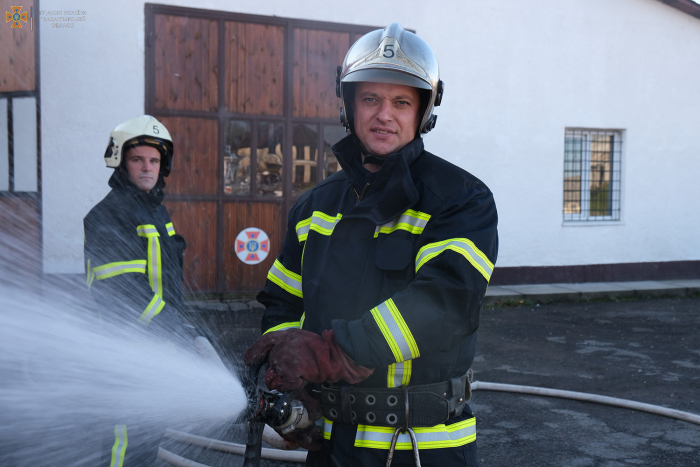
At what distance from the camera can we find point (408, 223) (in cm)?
201

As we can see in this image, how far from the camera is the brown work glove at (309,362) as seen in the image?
1820 mm

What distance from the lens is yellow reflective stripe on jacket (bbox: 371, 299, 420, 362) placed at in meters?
1.80

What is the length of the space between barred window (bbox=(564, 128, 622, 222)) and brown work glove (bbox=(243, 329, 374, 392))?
10501 millimetres

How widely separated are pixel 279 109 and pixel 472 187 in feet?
26.4

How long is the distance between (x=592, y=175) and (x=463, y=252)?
1078 centimetres

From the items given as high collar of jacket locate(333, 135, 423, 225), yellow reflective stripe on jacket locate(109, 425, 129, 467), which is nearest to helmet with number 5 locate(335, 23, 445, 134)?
high collar of jacket locate(333, 135, 423, 225)

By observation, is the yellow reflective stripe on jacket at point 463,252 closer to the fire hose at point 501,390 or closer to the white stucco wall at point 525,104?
the fire hose at point 501,390

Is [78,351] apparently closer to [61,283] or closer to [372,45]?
[372,45]

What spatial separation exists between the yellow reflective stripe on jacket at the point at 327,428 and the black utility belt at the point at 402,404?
8 cm

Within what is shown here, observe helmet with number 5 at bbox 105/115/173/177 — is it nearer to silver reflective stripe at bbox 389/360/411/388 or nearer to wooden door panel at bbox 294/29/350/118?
silver reflective stripe at bbox 389/360/411/388

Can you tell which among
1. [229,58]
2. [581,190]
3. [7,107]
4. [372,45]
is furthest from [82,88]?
[581,190]

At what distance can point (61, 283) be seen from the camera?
8547 mm

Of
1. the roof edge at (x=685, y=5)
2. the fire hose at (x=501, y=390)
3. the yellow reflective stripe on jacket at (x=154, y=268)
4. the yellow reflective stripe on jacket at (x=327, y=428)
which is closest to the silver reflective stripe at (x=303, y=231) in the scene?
the yellow reflective stripe on jacket at (x=327, y=428)

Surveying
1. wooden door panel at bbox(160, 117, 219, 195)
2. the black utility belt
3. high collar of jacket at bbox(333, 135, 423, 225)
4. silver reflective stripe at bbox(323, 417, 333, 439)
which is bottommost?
silver reflective stripe at bbox(323, 417, 333, 439)
